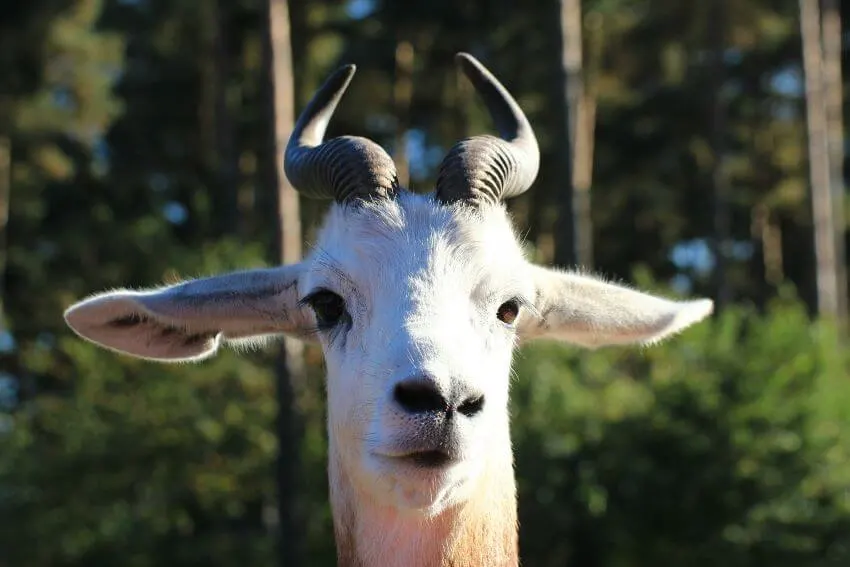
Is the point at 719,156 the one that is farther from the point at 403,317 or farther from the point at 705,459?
the point at 403,317

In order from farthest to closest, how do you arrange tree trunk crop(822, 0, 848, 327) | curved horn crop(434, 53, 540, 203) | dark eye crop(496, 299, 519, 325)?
tree trunk crop(822, 0, 848, 327)
curved horn crop(434, 53, 540, 203)
dark eye crop(496, 299, 519, 325)

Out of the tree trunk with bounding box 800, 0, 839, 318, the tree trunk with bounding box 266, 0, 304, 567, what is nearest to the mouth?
the tree trunk with bounding box 266, 0, 304, 567

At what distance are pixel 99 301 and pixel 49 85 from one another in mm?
27500

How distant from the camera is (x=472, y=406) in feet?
12.1

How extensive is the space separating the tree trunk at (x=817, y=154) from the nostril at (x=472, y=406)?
20.6m

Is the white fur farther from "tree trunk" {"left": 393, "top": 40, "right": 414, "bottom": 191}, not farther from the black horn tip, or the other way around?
"tree trunk" {"left": 393, "top": 40, "right": 414, "bottom": 191}

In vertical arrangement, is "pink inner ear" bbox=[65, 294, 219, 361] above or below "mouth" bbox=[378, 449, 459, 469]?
above

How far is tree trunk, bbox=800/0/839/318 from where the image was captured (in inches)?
907

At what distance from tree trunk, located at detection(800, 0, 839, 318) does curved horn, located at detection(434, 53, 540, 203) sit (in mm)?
19159

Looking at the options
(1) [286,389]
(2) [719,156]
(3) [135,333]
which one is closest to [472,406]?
(3) [135,333]

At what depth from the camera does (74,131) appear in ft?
101

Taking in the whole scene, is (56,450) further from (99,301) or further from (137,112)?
(137,112)

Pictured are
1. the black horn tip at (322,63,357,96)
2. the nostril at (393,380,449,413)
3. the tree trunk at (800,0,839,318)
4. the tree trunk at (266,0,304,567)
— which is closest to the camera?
the nostril at (393,380,449,413)

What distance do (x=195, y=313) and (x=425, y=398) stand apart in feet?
5.52
